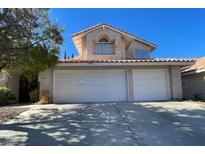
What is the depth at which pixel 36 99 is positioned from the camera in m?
14.5

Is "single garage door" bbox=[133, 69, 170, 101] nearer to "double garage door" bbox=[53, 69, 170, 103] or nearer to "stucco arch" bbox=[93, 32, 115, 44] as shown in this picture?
"double garage door" bbox=[53, 69, 170, 103]

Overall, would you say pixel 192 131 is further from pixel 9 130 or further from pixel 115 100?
pixel 115 100

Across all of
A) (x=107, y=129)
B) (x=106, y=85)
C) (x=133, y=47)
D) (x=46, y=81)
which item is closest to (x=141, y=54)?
(x=133, y=47)

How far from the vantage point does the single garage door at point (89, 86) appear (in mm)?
13502

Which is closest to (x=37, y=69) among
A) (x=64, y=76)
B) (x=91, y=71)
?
(x=64, y=76)

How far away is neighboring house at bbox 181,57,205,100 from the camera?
579 inches

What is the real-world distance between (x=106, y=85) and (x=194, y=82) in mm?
8124

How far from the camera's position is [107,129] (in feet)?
20.9

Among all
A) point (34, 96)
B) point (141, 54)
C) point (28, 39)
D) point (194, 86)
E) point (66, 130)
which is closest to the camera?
point (66, 130)

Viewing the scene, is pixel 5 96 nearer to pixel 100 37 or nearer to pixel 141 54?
pixel 100 37

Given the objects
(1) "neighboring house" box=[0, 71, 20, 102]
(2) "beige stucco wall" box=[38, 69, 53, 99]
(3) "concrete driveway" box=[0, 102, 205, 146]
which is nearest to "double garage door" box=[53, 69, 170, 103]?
(2) "beige stucco wall" box=[38, 69, 53, 99]

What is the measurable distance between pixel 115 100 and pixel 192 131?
7.89 meters

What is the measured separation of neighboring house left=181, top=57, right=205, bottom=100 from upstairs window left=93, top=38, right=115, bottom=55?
23.5 feet
